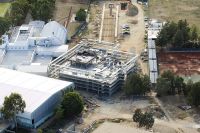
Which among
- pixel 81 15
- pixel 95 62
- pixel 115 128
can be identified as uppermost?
pixel 81 15

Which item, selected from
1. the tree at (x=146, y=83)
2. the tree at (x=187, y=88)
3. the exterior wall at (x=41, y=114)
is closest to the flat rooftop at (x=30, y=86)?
the exterior wall at (x=41, y=114)

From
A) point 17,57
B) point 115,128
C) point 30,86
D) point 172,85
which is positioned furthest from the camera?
point 17,57

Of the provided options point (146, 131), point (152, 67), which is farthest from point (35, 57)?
point (146, 131)

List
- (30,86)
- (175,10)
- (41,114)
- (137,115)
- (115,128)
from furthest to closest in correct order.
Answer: (175,10) → (30,86) → (41,114) → (137,115) → (115,128)

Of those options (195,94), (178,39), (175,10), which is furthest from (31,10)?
(195,94)

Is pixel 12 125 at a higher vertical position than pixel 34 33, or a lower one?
lower

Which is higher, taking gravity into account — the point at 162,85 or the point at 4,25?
the point at 4,25

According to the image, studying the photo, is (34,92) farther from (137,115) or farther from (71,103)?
(137,115)

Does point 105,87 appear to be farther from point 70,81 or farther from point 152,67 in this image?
point 152,67
